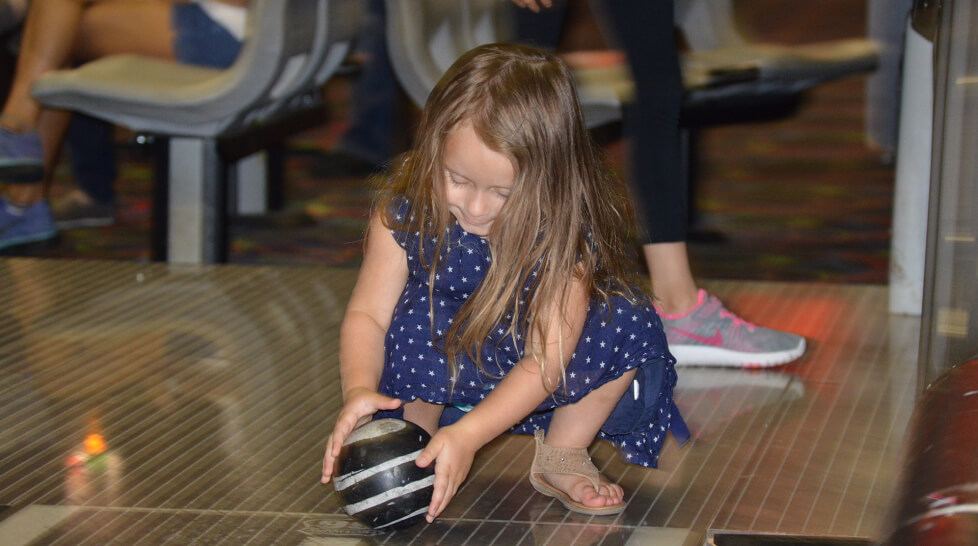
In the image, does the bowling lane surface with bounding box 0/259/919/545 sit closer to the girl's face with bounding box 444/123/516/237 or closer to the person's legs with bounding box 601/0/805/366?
the person's legs with bounding box 601/0/805/366

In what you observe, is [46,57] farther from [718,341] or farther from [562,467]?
[562,467]

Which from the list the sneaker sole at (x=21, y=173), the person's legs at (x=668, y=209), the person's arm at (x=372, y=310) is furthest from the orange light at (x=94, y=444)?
the sneaker sole at (x=21, y=173)

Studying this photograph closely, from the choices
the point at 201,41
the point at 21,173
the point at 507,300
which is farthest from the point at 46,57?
the point at 507,300

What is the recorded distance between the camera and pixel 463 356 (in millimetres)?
1447

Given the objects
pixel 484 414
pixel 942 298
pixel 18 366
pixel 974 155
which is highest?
pixel 974 155

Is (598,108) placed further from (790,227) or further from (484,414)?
(484,414)

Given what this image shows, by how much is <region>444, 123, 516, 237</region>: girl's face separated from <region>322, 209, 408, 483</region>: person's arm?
167 mm

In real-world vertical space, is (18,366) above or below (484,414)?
below

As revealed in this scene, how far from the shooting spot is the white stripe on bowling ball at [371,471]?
129 cm

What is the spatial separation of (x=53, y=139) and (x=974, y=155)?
2.76 metres

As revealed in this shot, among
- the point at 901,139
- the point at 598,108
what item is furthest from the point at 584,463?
the point at 598,108

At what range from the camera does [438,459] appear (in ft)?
4.23

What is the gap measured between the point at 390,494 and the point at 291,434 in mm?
440

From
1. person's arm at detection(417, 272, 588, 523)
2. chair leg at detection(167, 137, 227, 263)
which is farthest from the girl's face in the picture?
chair leg at detection(167, 137, 227, 263)
